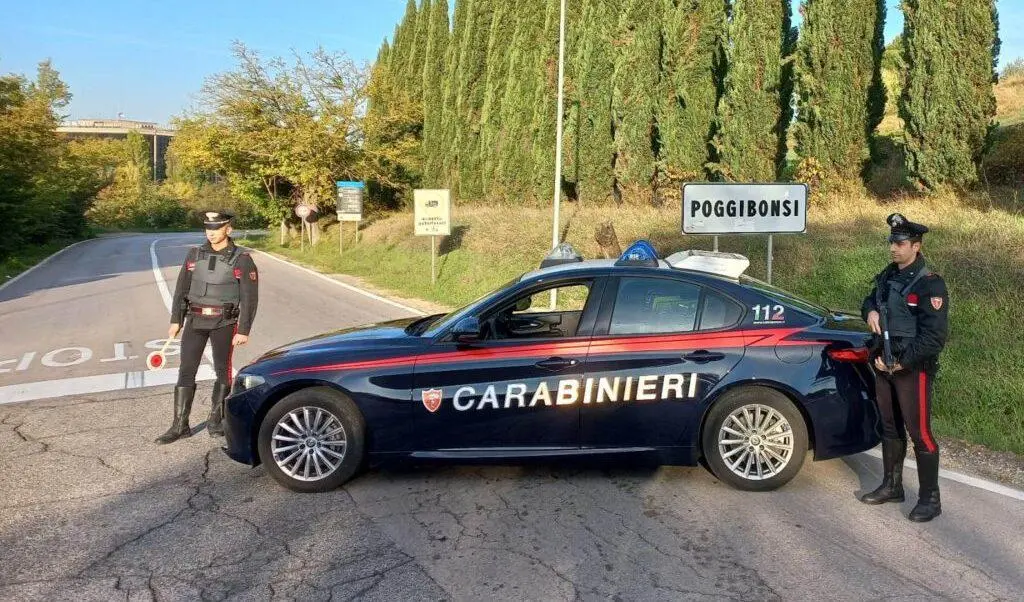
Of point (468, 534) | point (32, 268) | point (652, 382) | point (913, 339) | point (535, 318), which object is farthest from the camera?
point (32, 268)

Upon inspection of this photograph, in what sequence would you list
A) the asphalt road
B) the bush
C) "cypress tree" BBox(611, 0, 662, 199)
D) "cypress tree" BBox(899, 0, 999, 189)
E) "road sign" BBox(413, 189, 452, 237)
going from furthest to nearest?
"cypress tree" BBox(611, 0, 662, 199) → "road sign" BBox(413, 189, 452, 237) → the bush → "cypress tree" BBox(899, 0, 999, 189) → the asphalt road

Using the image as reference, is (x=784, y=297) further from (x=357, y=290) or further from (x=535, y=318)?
(x=357, y=290)

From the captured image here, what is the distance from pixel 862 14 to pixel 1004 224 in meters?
6.13

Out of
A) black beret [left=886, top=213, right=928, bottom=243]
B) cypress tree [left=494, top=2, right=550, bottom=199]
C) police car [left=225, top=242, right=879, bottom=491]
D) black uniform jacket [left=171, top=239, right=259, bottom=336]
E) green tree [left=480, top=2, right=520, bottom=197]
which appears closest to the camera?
black beret [left=886, top=213, right=928, bottom=243]

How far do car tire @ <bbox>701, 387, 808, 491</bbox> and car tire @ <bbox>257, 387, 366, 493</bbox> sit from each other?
2206 millimetres

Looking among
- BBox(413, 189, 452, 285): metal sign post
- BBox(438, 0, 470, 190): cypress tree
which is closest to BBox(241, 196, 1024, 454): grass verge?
BBox(413, 189, 452, 285): metal sign post

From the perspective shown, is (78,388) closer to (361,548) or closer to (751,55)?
(361,548)

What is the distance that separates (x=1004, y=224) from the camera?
10.8 metres

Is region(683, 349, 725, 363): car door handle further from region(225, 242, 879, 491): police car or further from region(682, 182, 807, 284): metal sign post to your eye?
region(682, 182, 807, 284): metal sign post

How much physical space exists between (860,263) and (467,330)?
785 cm

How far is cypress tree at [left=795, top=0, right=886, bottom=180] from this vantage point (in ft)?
49.5

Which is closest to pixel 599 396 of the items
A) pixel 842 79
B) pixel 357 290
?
pixel 842 79

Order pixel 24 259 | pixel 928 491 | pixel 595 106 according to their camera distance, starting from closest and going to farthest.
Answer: pixel 928 491
pixel 595 106
pixel 24 259

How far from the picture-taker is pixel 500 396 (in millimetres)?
4863
